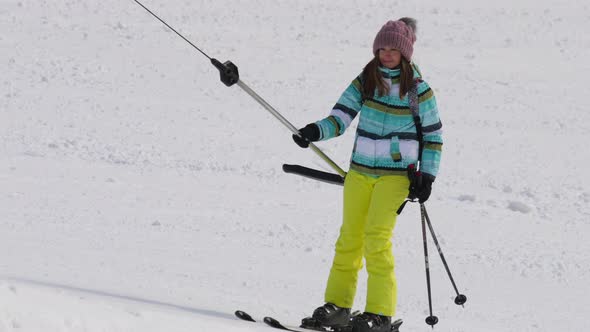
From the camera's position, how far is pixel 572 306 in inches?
279

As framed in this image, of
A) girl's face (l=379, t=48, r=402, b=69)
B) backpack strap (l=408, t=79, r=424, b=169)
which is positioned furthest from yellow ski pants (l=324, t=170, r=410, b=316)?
girl's face (l=379, t=48, r=402, b=69)

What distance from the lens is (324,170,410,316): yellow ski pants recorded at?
17.0ft

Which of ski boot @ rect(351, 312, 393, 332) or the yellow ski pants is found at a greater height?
the yellow ski pants

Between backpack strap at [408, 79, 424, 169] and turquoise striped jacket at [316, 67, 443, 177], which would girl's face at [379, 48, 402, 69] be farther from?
backpack strap at [408, 79, 424, 169]

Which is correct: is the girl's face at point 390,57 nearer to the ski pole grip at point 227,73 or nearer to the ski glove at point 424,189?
the ski glove at point 424,189

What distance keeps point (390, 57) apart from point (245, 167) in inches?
210

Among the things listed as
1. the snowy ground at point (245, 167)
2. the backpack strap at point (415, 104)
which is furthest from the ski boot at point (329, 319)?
the backpack strap at point (415, 104)

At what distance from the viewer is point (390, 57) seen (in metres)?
5.19

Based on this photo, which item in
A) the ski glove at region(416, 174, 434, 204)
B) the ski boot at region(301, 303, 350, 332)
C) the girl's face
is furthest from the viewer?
the ski boot at region(301, 303, 350, 332)

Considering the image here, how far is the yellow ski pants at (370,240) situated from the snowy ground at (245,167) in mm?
686

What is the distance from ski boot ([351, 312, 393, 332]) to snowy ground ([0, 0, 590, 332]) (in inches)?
25.1

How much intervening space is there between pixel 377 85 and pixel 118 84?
9255mm

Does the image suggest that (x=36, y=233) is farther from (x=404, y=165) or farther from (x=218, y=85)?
(x=218, y=85)

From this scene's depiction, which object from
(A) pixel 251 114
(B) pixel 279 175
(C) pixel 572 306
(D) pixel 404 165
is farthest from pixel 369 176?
(A) pixel 251 114
